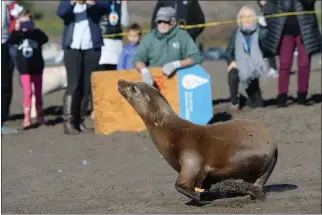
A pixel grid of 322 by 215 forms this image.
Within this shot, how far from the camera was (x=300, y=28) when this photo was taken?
41.4 ft

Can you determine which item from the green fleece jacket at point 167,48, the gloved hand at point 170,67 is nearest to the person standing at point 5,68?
the green fleece jacket at point 167,48

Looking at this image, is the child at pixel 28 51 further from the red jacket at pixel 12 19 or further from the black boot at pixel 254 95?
the black boot at pixel 254 95

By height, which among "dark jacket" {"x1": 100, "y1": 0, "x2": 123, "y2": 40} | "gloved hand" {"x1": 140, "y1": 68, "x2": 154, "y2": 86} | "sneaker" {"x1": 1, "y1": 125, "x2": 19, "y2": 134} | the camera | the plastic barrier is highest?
"dark jacket" {"x1": 100, "y1": 0, "x2": 123, "y2": 40}

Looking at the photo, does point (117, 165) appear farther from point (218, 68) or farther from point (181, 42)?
point (218, 68)

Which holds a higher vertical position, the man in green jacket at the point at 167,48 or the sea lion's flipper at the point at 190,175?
the man in green jacket at the point at 167,48

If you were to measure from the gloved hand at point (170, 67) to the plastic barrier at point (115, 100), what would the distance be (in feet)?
0.33

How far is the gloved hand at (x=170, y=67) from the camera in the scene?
11.2m

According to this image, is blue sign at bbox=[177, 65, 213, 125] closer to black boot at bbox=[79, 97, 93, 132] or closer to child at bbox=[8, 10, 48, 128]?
black boot at bbox=[79, 97, 93, 132]

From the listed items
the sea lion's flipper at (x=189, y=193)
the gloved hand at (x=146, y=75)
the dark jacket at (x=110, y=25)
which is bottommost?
the sea lion's flipper at (x=189, y=193)

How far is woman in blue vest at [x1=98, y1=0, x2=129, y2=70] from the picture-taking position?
12.8m

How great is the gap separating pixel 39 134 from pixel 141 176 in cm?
388

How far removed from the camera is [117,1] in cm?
Answer: 1293

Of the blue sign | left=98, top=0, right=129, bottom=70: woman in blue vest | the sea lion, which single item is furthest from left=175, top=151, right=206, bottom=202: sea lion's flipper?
left=98, top=0, right=129, bottom=70: woman in blue vest

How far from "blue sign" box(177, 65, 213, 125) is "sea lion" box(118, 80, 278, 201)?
4780mm
